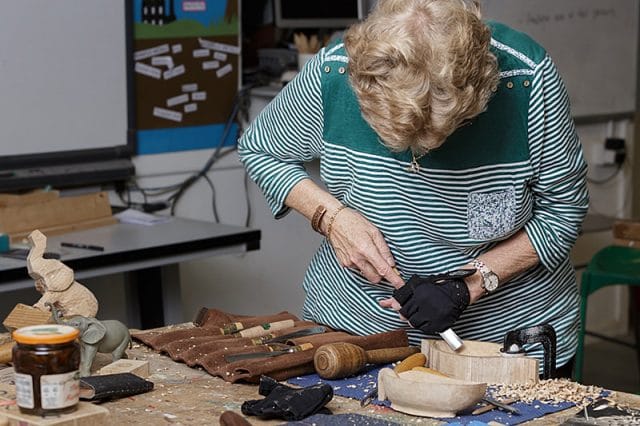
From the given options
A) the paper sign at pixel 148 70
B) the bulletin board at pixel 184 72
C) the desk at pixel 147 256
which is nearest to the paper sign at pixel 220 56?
the bulletin board at pixel 184 72

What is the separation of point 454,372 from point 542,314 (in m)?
0.36

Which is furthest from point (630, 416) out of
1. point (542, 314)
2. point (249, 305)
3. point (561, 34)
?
point (561, 34)

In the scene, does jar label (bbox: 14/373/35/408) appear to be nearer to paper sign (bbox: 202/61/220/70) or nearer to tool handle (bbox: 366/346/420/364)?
tool handle (bbox: 366/346/420/364)

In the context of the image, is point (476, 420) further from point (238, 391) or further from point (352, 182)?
point (352, 182)

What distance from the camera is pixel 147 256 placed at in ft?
10.1

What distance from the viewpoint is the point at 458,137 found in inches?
74.2

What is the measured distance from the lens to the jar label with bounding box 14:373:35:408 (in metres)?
1.36

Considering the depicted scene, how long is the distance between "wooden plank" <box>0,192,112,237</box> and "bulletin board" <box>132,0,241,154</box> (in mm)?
455

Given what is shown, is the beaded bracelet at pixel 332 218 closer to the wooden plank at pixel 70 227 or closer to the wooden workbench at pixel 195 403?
the wooden workbench at pixel 195 403

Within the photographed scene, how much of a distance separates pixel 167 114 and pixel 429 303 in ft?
7.60

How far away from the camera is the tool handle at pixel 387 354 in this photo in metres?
1.80

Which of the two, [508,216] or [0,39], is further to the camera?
[0,39]

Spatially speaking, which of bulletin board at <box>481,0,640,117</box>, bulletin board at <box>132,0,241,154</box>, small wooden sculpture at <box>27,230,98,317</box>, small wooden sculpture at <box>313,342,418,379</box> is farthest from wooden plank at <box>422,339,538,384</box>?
bulletin board at <box>481,0,640,117</box>

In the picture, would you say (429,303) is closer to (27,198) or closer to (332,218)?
(332,218)
